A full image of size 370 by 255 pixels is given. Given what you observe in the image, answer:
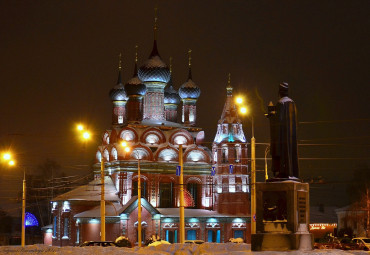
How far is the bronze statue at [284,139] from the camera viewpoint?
71.2 ft

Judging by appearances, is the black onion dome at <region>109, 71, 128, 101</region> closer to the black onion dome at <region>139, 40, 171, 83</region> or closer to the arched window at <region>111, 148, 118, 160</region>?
the black onion dome at <region>139, 40, 171, 83</region>

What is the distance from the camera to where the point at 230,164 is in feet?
193

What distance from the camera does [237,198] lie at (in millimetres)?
58406

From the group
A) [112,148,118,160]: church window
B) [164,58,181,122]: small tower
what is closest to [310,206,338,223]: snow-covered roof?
[164,58,181,122]: small tower

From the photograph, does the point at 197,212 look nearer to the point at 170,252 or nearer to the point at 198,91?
the point at 198,91

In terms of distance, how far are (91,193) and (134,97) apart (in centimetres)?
834

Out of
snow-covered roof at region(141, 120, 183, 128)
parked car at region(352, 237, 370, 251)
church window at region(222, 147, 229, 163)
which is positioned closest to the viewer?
parked car at region(352, 237, 370, 251)

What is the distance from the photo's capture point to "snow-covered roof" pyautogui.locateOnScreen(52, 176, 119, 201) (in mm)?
57312

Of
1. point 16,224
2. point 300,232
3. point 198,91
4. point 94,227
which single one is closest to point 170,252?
point 300,232

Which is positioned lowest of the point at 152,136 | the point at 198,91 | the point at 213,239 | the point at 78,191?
the point at 213,239

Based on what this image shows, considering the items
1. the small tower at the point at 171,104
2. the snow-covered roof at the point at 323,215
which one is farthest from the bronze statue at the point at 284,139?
the snow-covered roof at the point at 323,215

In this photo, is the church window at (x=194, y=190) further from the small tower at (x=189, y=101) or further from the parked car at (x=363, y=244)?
the parked car at (x=363, y=244)

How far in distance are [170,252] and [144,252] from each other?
81 cm

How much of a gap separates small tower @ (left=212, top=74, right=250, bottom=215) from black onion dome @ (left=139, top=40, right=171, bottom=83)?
5.32 m
